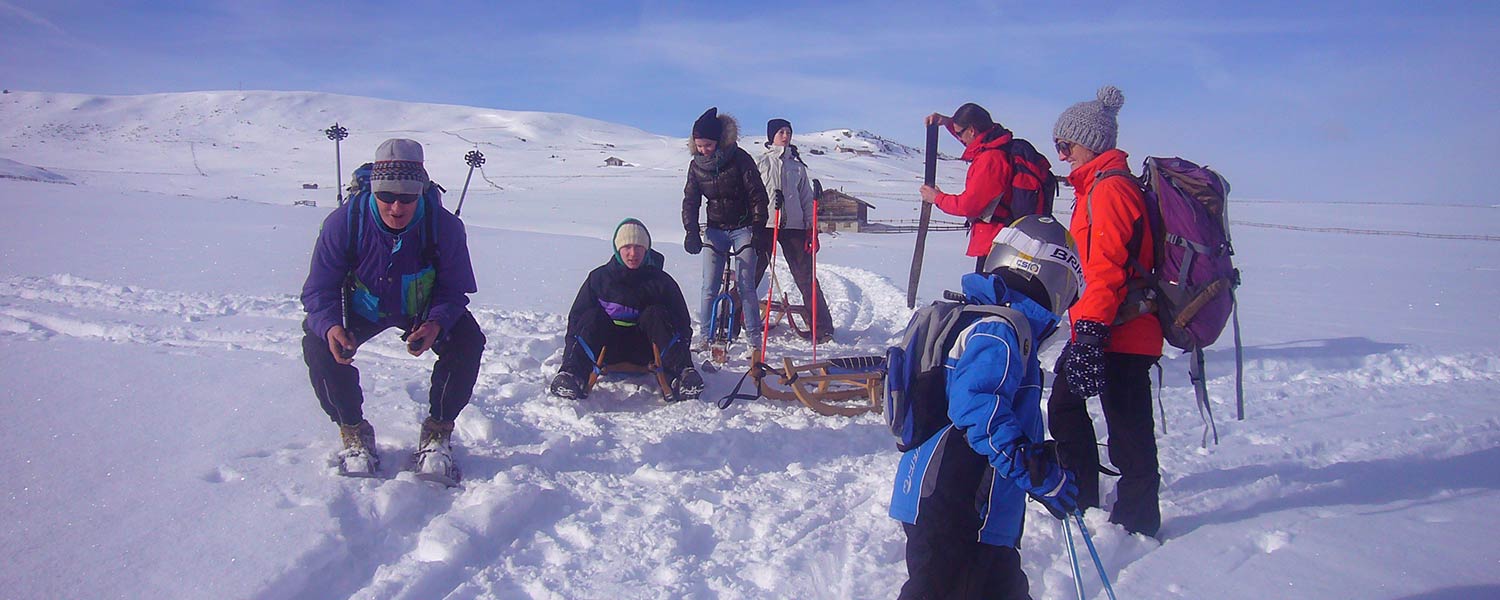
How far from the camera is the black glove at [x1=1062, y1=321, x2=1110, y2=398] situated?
116 inches

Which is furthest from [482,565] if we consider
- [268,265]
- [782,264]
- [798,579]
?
[782,264]

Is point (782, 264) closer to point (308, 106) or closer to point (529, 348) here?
point (529, 348)

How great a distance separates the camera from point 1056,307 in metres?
2.53

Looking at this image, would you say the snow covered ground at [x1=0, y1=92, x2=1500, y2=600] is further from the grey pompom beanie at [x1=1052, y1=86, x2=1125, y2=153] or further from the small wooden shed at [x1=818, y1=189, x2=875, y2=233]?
the small wooden shed at [x1=818, y1=189, x2=875, y2=233]

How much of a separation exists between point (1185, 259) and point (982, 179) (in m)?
1.56

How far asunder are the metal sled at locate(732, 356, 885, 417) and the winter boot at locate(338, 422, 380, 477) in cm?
196

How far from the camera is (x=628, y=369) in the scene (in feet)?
16.8

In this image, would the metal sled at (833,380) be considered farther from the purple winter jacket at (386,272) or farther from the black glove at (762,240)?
the purple winter jacket at (386,272)

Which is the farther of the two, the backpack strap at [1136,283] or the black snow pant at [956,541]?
the backpack strap at [1136,283]

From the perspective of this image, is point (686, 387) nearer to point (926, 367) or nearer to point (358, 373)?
point (358, 373)

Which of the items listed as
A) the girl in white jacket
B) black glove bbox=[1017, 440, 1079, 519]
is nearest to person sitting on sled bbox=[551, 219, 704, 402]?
the girl in white jacket

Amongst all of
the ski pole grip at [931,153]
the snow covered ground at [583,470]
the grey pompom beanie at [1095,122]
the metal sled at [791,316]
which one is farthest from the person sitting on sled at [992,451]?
the metal sled at [791,316]

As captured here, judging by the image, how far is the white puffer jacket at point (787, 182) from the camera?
6570 mm

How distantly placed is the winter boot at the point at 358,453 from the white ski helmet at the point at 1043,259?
2.64 m
